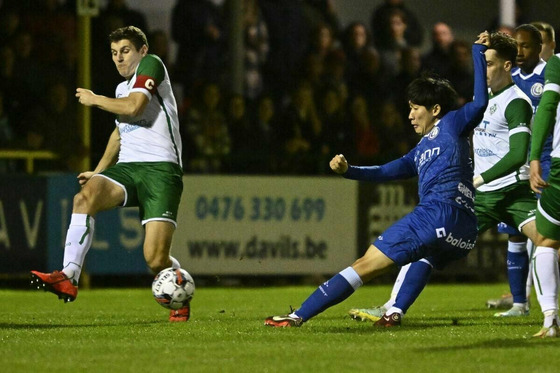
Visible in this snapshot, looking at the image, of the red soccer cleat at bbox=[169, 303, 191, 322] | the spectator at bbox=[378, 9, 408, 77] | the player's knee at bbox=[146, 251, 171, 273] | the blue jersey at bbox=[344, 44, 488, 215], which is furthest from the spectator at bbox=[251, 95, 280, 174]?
the blue jersey at bbox=[344, 44, 488, 215]

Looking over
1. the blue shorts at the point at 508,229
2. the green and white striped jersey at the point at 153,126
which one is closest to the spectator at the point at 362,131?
the blue shorts at the point at 508,229

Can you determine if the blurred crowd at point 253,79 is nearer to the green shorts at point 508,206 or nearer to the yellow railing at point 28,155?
the yellow railing at point 28,155

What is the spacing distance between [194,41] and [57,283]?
7802mm

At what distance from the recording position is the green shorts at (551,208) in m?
7.27

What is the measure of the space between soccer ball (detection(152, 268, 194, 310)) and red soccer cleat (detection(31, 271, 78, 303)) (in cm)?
59

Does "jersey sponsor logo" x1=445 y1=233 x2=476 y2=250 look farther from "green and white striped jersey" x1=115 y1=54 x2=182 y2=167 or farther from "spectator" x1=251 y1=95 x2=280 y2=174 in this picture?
"spectator" x1=251 y1=95 x2=280 y2=174

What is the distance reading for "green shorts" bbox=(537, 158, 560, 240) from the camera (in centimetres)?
727

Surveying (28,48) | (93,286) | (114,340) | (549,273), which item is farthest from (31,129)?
(549,273)

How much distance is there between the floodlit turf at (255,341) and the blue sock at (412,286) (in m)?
0.20

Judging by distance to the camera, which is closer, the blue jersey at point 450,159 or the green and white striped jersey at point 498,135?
the blue jersey at point 450,159

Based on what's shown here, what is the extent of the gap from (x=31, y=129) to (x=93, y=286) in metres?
1.92

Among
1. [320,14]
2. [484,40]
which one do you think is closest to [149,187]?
[484,40]

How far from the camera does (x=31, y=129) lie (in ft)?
44.1

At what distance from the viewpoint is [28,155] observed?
13453 millimetres
